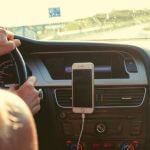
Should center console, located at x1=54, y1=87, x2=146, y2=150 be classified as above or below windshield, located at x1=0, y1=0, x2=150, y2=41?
below

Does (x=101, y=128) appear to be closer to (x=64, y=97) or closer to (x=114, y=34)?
(x=64, y=97)

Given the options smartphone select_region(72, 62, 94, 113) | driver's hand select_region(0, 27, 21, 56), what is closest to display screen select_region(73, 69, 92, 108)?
smartphone select_region(72, 62, 94, 113)

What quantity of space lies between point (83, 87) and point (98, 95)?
0.16 m

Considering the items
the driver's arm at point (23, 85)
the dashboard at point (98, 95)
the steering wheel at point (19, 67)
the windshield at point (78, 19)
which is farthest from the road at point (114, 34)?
the driver's arm at point (23, 85)

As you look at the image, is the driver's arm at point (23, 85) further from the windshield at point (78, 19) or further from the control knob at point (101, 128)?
the windshield at point (78, 19)

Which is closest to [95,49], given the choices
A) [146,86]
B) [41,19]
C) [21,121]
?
[146,86]

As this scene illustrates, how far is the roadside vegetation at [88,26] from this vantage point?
299 centimetres

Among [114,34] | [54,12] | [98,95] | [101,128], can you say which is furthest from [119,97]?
[54,12]

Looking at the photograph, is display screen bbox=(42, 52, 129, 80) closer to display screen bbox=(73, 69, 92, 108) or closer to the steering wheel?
display screen bbox=(73, 69, 92, 108)

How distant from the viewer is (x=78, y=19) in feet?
10.2

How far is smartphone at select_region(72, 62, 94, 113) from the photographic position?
2.43 meters

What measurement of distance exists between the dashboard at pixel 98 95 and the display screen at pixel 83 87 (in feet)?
0.39

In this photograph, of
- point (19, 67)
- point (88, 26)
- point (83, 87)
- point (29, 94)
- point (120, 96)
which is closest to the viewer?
point (29, 94)

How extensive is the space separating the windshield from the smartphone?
50 cm
